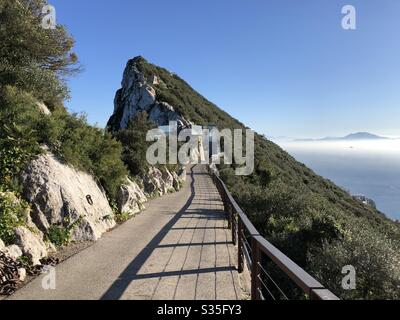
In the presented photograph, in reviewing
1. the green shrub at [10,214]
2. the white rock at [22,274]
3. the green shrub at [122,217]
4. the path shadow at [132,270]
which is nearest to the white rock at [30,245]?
the green shrub at [10,214]

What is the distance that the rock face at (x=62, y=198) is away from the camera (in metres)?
8.45

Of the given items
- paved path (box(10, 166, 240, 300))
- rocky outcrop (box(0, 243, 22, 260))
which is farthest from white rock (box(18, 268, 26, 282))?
rocky outcrop (box(0, 243, 22, 260))

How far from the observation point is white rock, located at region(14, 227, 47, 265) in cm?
704

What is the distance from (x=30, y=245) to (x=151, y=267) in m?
2.16

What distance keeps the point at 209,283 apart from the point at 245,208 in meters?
12.1

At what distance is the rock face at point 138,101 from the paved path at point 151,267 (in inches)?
1855

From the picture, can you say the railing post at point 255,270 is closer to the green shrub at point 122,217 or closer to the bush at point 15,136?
the bush at point 15,136

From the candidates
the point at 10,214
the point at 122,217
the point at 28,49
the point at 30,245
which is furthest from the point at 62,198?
the point at 28,49

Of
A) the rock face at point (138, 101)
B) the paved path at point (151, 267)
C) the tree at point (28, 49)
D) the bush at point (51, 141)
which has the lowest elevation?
the paved path at point (151, 267)

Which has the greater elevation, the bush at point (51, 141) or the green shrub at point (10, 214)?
the bush at point (51, 141)

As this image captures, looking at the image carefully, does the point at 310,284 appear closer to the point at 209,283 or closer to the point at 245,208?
the point at 209,283

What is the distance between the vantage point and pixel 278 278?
401 inches

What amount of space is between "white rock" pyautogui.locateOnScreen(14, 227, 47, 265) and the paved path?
441 millimetres
